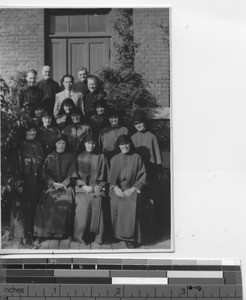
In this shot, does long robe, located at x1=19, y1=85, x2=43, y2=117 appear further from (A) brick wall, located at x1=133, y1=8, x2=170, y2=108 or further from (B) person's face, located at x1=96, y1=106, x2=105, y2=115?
(A) brick wall, located at x1=133, y1=8, x2=170, y2=108

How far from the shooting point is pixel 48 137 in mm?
2930

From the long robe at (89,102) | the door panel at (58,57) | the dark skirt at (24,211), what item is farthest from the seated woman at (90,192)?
the door panel at (58,57)

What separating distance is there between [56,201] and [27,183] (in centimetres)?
17

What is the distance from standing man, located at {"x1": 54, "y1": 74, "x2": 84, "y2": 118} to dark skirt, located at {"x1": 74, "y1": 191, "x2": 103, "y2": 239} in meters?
0.44

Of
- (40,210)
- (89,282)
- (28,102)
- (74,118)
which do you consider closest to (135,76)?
(74,118)

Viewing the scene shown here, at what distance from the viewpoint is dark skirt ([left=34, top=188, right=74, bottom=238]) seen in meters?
2.91

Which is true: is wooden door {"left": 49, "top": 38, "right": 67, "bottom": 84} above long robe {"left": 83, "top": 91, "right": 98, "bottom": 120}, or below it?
above

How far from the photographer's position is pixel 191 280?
114 inches

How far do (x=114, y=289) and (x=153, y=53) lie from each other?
1.19 m

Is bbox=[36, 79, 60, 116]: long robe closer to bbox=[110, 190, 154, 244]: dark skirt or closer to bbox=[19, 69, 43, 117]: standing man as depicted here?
bbox=[19, 69, 43, 117]: standing man

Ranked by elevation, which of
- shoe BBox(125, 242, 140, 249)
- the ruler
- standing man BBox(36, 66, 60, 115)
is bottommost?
the ruler

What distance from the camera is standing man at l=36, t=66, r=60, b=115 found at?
291 cm

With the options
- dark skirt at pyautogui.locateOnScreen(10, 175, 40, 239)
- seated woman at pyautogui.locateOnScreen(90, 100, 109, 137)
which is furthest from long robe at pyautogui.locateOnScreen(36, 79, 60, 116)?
dark skirt at pyautogui.locateOnScreen(10, 175, 40, 239)

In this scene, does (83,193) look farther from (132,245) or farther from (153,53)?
(153,53)
